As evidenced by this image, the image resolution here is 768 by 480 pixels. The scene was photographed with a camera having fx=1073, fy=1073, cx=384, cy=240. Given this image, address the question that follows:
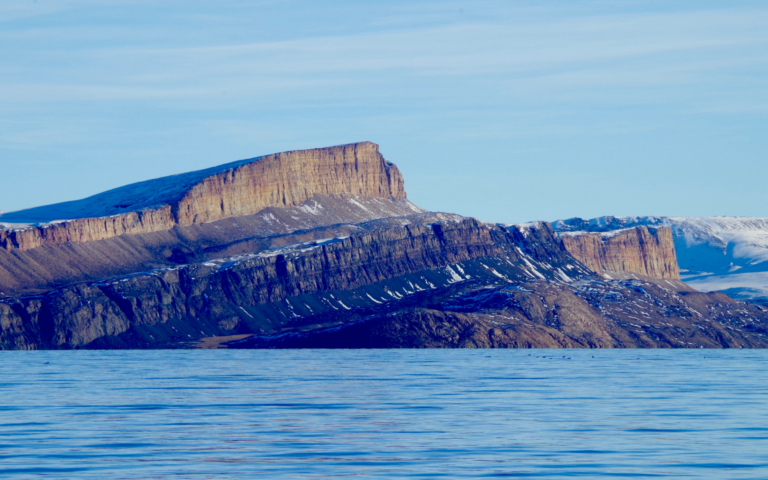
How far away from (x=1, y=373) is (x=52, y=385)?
37.4 meters

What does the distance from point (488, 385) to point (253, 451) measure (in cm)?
6831

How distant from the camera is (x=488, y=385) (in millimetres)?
128500

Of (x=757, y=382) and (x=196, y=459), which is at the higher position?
(x=196, y=459)

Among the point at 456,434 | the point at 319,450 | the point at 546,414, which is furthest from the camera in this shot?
the point at 546,414

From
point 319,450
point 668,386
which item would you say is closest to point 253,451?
point 319,450

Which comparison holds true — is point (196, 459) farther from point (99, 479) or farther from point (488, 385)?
point (488, 385)

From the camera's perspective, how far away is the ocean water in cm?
5697

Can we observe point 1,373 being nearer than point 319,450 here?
No

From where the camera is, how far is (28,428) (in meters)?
Answer: 75.2

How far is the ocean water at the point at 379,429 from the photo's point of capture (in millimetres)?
56969

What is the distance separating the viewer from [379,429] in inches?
2977

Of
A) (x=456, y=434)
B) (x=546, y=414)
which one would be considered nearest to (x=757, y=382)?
(x=546, y=414)

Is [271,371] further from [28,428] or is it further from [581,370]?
[28,428]

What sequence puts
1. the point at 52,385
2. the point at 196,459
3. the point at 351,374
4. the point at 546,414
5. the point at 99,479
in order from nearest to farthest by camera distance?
the point at 99,479
the point at 196,459
the point at 546,414
the point at 52,385
the point at 351,374
